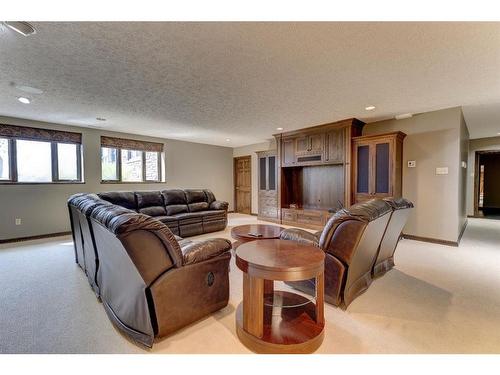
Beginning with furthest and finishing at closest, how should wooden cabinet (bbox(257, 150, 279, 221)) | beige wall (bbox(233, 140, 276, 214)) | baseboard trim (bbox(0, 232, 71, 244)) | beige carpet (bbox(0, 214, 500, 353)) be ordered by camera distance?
beige wall (bbox(233, 140, 276, 214)) → wooden cabinet (bbox(257, 150, 279, 221)) → baseboard trim (bbox(0, 232, 71, 244)) → beige carpet (bbox(0, 214, 500, 353))

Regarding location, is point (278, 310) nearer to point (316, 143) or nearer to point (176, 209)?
point (176, 209)

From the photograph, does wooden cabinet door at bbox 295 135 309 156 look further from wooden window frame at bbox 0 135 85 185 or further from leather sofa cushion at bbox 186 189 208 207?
wooden window frame at bbox 0 135 85 185

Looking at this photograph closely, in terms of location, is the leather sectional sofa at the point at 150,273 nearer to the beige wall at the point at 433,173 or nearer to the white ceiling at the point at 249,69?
the white ceiling at the point at 249,69

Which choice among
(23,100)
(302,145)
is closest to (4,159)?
(23,100)

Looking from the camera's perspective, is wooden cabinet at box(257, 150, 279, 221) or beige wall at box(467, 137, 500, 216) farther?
beige wall at box(467, 137, 500, 216)

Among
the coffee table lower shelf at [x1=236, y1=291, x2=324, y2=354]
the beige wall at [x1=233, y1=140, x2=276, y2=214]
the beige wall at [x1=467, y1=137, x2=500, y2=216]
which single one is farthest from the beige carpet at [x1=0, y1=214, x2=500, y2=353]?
the beige wall at [x1=467, y1=137, x2=500, y2=216]

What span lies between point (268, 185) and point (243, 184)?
1.79 m

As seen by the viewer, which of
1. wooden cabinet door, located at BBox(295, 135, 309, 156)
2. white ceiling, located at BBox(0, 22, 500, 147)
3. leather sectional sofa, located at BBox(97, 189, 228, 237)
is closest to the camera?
white ceiling, located at BBox(0, 22, 500, 147)

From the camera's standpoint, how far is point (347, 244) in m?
1.92

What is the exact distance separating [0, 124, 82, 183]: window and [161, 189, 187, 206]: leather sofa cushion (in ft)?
6.59

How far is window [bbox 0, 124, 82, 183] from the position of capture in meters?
4.38

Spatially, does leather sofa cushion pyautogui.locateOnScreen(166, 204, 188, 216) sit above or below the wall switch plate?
below

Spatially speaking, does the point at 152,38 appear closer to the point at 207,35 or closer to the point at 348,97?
the point at 207,35
